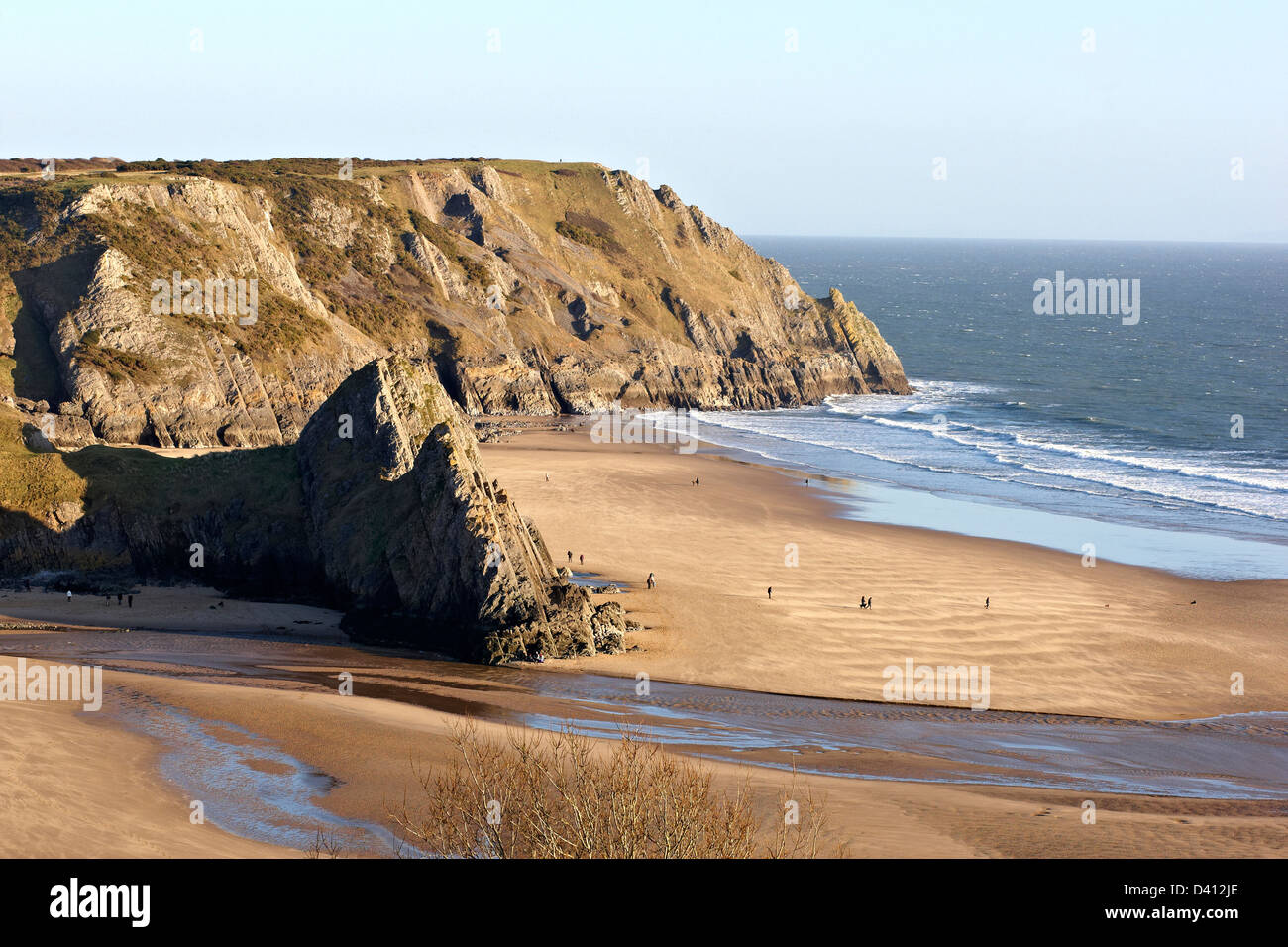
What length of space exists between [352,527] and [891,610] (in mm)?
20608

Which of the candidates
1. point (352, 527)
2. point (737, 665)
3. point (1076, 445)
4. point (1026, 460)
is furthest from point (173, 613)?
point (1076, 445)

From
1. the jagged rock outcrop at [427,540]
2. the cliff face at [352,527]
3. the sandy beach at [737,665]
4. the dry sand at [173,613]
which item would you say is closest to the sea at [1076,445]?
the sandy beach at [737,665]

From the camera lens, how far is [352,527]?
3622 centimetres

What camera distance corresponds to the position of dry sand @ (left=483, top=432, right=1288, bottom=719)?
108 feet

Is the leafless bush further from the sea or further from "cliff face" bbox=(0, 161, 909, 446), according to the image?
"cliff face" bbox=(0, 161, 909, 446)

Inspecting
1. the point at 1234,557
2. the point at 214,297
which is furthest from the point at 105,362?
the point at 1234,557

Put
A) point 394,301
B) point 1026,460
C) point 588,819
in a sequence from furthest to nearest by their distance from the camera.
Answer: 1. point 394,301
2. point 1026,460
3. point 588,819

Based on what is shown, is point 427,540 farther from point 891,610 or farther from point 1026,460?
point 1026,460

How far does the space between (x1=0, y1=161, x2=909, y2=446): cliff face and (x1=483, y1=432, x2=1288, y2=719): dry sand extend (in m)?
24.4

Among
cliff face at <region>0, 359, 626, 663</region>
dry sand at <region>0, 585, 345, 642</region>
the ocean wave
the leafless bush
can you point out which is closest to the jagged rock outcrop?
cliff face at <region>0, 359, 626, 663</region>

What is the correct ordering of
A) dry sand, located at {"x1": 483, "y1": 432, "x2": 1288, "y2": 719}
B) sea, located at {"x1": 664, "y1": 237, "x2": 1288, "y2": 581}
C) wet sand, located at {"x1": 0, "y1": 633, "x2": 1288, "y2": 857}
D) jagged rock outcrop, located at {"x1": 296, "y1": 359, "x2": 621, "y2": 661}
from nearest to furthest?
wet sand, located at {"x1": 0, "y1": 633, "x2": 1288, "y2": 857} < jagged rock outcrop, located at {"x1": 296, "y1": 359, "x2": 621, "y2": 661} < dry sand, located at {"x1": 483, "y1": 432, "x2": 1288, "y2": 719} < sea, located at {"x1": 664, "y1": 237, "x2": 1288, "y2": 581}

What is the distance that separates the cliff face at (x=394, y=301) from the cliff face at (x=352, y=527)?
22.2m

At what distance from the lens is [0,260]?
222 ft
